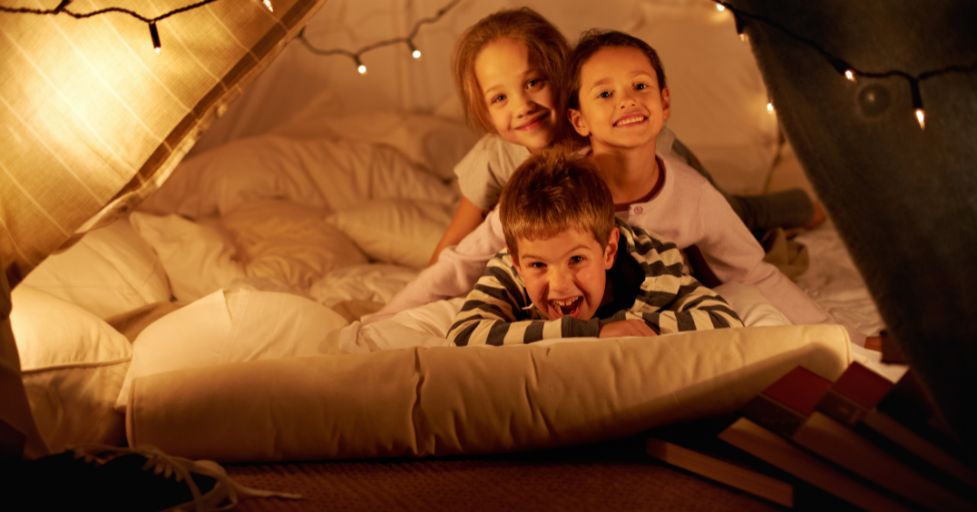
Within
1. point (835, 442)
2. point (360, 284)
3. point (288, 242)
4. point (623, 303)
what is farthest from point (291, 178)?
point (835, 442)

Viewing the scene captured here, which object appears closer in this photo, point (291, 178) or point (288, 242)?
point (288, 242)

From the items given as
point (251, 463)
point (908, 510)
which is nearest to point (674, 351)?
point (908, 510)

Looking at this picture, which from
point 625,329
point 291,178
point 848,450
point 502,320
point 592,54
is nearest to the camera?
point 848,450

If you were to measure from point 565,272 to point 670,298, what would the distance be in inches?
7.8

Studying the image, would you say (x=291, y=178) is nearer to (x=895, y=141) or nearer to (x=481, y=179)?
(x=481, y=179)

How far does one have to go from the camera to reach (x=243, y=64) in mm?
1478

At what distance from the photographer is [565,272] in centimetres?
159

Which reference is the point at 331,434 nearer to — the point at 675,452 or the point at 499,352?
the point at 499,352

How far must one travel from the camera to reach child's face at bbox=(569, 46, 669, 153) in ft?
5.73

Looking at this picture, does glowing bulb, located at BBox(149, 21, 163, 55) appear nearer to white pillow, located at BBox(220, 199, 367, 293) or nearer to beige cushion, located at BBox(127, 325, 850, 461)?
beige cushion, located at BBox(127, 325, 850, 461)

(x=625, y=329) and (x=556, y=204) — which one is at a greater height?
(x=556, y=204)

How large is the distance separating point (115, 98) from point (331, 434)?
54 cm

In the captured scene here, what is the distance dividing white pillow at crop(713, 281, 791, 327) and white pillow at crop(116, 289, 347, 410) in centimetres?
66

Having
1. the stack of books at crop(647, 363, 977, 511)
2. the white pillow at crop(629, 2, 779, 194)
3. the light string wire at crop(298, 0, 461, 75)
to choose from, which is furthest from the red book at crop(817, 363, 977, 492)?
the light string wire at crop(298, 0, 461, 75)
